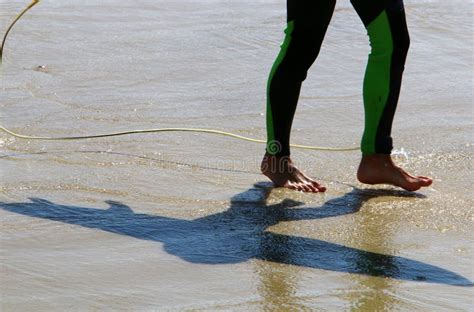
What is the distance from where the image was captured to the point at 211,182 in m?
4.98

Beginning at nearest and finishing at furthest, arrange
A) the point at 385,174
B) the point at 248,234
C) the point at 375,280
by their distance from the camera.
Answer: the point at 375,280, the point at 248,234, the point at 385,174

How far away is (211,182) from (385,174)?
806mm

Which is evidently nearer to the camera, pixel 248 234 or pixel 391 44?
pixel 248 234

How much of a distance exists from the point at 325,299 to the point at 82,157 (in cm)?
203

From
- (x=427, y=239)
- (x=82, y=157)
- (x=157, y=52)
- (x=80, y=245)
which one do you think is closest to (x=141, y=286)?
(x=80, y=245)

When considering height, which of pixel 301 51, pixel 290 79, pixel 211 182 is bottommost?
pixel 211 182

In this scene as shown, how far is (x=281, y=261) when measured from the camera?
3.96 meters

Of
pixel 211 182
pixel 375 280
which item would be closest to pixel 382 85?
pixel 211 182

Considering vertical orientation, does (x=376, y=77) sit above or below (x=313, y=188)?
above

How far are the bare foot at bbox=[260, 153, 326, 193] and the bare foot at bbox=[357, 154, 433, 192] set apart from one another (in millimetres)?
209

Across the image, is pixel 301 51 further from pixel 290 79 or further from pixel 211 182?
pixel 211 182

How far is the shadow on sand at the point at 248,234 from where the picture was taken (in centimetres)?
394

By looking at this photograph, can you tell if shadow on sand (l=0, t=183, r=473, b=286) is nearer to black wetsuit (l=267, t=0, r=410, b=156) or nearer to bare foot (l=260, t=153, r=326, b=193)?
bare foot (l=260, t=153, r=326, b=193)

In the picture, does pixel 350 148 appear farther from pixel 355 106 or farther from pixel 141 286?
pixel 141 286
